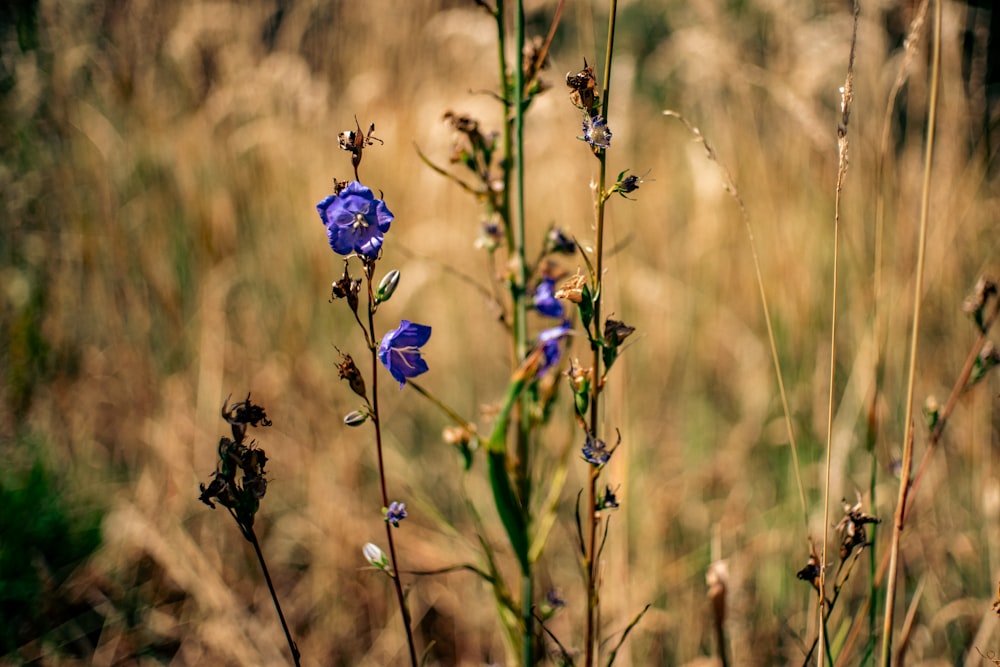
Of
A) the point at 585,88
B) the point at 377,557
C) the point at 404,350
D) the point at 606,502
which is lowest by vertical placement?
the point at 377,557

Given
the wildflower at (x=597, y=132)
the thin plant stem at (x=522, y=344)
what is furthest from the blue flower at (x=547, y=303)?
the wildflower at (x=597, y=132)

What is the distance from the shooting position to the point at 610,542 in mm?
1722

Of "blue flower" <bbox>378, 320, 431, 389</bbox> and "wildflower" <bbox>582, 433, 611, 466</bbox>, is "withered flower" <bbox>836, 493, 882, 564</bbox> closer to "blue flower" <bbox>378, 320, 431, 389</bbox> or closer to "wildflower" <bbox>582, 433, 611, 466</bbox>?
"wildflower" <bbox>582, 433, 611, 466</bbox>

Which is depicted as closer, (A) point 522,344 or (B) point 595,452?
(B) point 595,452

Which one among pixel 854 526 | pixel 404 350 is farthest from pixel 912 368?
pixel 404 350

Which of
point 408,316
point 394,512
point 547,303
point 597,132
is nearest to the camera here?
point 597,132

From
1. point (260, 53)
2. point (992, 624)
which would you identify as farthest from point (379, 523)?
point (260, 53)

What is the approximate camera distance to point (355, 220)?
0.82m

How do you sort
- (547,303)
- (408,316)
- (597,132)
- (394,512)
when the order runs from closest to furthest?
1. (597,132)
2. (394,512)
3. (547,303)
4. (408,316)

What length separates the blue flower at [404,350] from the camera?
86 cm

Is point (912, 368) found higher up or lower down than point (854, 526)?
higher up

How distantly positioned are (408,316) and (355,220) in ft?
6.97

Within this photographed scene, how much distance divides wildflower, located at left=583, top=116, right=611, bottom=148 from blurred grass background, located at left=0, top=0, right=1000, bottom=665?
2.91 feet

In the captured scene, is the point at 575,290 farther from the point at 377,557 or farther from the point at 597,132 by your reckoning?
the point at 377,557
